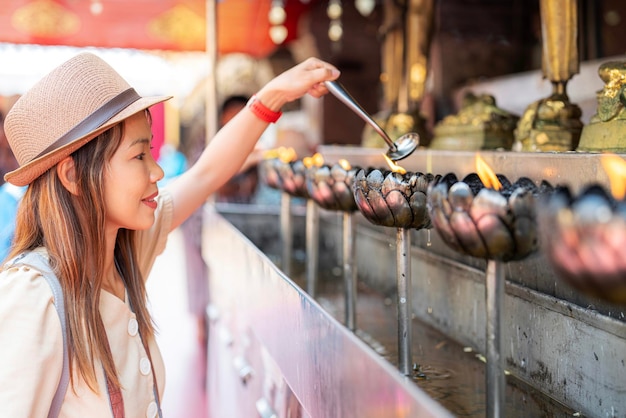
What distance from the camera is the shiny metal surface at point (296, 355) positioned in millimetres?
825

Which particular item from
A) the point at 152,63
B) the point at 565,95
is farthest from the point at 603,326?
the point at 152,63

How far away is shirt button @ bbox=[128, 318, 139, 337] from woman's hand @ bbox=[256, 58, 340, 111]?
57 cm

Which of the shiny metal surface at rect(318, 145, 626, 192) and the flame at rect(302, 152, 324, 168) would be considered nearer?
the shiny metal surface at rect(318, 145, 626, 192)

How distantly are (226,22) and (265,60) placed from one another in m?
2.19

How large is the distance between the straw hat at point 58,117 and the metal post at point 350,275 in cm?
56

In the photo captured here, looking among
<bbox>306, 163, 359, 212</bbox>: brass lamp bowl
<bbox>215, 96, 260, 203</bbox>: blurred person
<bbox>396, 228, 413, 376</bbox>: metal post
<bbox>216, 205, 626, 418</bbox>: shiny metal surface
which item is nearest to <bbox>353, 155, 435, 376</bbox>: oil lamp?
<bbox>396, 228, 413, 376</bbox>: metal post

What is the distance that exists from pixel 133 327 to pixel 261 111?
0.58 metres

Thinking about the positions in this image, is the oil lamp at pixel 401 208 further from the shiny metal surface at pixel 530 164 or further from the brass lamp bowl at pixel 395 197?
the shiny metal surface at pixel 530 164

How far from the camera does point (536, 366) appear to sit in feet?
4.04

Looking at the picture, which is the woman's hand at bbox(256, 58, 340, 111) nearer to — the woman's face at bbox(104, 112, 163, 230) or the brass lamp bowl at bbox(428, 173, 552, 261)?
the woman's face at bbox(104, 112, 163, 230)

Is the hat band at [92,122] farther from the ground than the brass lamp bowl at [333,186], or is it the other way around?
the hat band at [92,122]

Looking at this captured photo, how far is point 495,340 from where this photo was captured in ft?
2.91

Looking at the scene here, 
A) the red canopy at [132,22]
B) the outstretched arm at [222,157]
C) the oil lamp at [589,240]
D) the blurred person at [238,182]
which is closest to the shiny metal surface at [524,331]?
the oil lamp at [589,240]

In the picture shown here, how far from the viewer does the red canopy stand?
4582mm
